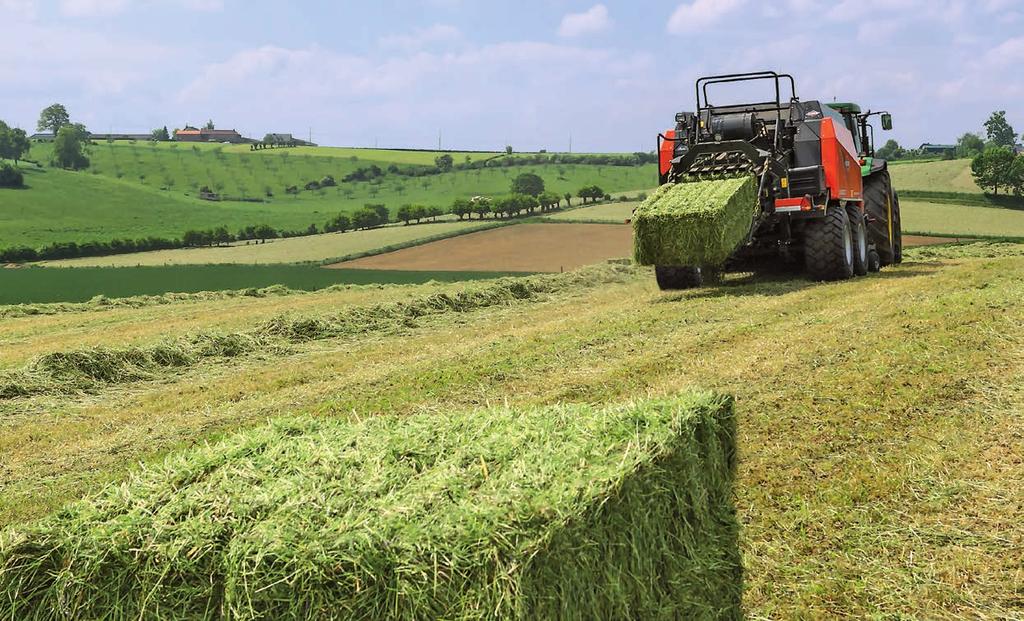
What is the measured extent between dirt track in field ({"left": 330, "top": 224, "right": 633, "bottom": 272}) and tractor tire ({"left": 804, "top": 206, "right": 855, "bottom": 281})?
641 inches

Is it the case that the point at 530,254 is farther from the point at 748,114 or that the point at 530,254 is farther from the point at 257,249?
the point at 748,114

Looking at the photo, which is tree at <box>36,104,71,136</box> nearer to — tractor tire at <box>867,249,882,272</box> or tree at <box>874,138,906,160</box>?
tree at <box>874,138,906,160</box>

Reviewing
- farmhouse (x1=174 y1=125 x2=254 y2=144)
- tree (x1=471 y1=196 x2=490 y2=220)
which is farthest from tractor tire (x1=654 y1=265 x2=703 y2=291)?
farmhouse (x1=174 y1=125 x2=254 y2=144)

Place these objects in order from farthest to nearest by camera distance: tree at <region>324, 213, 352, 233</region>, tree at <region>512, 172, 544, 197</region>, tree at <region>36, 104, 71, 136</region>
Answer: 1. tree at <region>36, 104, 71, 136</region>
2. tree at <region>512, 172, 544, 197</region>
3. tree at <region>324, 213, 352, 233</region>

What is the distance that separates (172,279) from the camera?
106ft

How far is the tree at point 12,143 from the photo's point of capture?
95750 mm

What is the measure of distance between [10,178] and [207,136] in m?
67.9

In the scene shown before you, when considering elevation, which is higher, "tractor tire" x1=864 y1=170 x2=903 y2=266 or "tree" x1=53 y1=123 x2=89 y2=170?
"tree" x1=53 y1=123 x2=89 y2=170

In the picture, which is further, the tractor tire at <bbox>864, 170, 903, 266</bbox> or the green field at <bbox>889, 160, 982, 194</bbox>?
the green field at <bbox>889, 160, 982, 194</bbox>

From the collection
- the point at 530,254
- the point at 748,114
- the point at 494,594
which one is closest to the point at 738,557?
the point at 494,594

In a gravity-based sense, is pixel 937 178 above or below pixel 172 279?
above

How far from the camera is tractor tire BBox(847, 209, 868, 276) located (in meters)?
16.0

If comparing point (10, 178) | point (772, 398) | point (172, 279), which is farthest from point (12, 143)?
point (772, 398)

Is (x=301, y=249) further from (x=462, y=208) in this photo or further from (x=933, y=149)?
(x=933, y=149)
